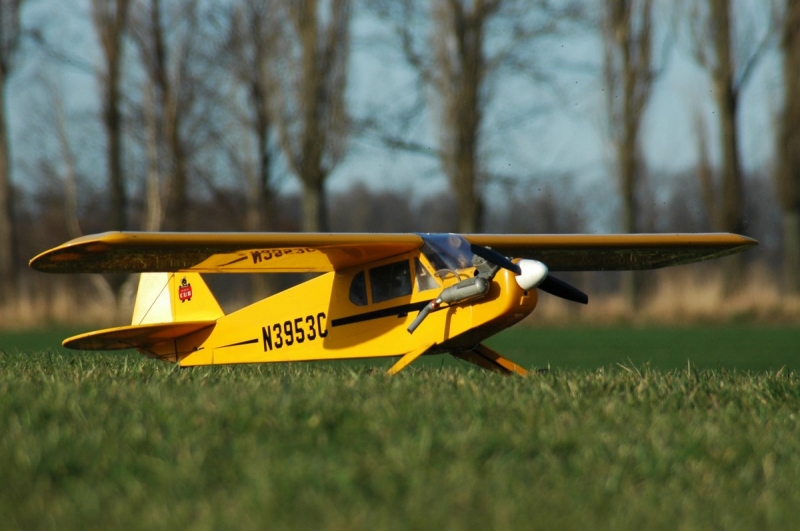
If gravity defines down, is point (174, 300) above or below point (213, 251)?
below

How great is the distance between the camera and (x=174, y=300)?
41.9 ft

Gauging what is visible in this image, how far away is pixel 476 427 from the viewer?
5.78m

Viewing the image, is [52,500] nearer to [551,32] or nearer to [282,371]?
[282,371]

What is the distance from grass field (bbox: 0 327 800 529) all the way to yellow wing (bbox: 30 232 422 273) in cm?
177

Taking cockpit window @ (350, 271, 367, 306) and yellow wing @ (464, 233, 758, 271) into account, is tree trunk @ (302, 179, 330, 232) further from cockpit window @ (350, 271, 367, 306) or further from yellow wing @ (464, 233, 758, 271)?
cockpit window @ (350, 271, 367, 306)

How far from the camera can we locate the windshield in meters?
9.97

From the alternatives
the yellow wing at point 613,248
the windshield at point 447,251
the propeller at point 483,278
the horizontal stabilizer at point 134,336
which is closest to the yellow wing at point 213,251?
the windshield at point 447,251

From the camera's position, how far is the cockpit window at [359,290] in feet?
34.9

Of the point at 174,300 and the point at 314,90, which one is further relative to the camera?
the point at 314,90

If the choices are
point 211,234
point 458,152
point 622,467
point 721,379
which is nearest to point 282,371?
point 211,234

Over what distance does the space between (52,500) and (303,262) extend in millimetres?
6507

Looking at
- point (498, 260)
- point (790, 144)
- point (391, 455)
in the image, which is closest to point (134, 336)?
point (498, 260)

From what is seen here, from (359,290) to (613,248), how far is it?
3404 millimetres

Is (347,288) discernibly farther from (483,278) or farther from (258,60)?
(258,60)
